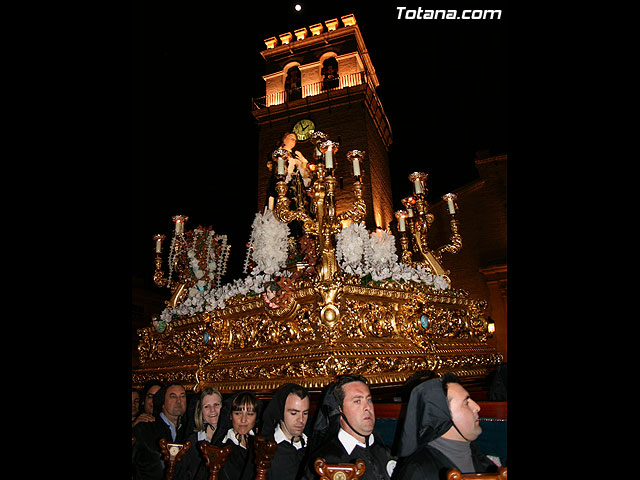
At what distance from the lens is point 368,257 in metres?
6.21

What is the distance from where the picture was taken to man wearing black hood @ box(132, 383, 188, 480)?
3.82m

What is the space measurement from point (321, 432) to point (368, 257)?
3.59 m

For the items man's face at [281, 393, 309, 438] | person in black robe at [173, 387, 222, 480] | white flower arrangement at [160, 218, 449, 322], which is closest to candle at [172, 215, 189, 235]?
white flower arrangement at [160, 218, 449, 322]

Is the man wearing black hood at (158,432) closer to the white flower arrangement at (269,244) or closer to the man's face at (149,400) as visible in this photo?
the man's face at (149,400)

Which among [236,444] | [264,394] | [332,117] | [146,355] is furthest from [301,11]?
[236,444]

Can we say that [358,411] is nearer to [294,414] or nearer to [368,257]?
[294,414]

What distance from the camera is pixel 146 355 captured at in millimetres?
7891

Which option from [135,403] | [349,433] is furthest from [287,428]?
[135,403]

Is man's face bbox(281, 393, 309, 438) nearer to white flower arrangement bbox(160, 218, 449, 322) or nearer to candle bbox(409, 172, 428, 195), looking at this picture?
white flower arrangement bbox(160, 218, 449, 322)

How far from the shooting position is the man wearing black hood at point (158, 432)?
3818mm

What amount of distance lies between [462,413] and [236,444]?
1922mm

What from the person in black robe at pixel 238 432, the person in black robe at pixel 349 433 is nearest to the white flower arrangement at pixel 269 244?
the person in black robe at pixel 238 432

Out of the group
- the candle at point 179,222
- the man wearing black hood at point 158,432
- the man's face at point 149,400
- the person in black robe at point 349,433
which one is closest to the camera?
the person in black robe at point 349,433

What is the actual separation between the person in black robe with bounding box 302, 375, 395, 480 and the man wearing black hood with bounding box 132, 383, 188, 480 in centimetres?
177
